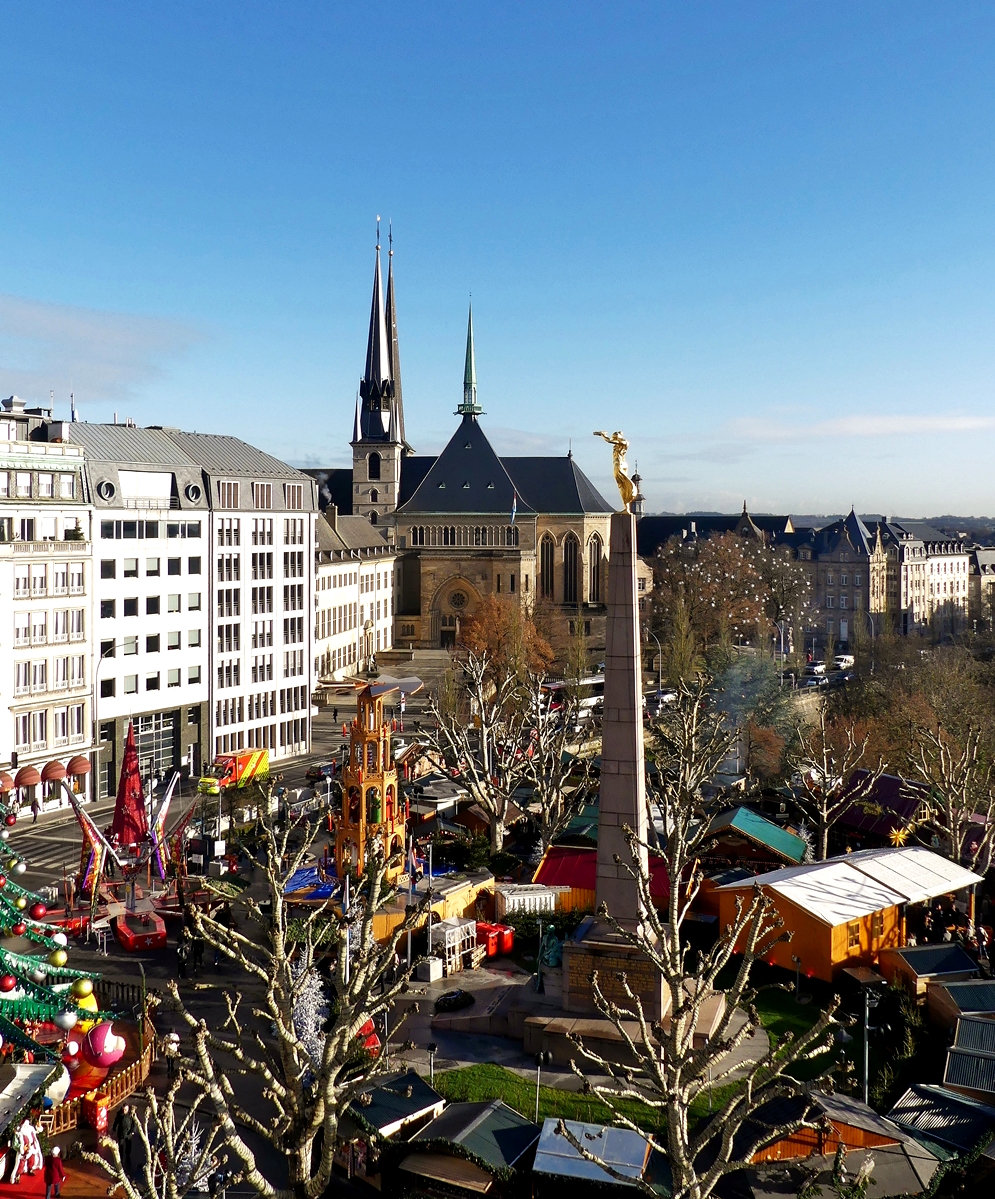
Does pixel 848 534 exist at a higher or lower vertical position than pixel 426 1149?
higher

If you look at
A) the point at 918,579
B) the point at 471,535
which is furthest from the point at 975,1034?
the point at 918,579

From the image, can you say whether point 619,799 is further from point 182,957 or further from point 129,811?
point 129,811

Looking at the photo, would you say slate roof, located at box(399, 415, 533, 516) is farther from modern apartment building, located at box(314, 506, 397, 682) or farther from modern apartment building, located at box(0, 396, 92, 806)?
modern apartment building, located at box(0, 396, 92, 806)

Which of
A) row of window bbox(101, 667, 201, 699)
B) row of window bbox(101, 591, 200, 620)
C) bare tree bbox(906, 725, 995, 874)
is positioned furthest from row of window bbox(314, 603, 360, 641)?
bare tree bbox(906, 725, 995, 874)

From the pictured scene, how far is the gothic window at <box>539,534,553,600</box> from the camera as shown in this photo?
114688 millimetres

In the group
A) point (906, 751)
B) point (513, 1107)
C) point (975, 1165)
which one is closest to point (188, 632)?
point (906, 751)

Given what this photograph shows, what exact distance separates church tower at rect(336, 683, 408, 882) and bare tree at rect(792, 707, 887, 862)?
14148mm

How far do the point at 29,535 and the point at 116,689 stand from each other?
27.3ft

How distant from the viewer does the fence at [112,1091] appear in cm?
2105

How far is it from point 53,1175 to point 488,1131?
7.40 metres

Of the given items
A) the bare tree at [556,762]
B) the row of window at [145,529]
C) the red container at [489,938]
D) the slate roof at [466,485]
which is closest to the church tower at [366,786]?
the red container at [489,938]

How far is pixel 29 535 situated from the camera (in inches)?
1868

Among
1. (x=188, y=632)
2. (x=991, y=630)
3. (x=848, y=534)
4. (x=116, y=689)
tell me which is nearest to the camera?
(x=116, y=689)

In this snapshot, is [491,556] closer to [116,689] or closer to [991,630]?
[991,630]
